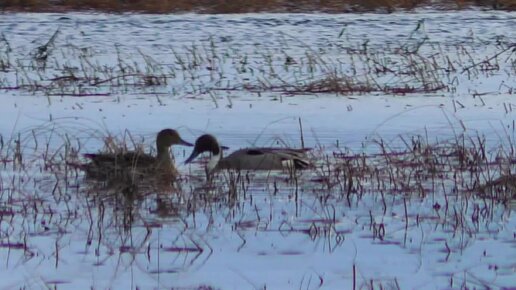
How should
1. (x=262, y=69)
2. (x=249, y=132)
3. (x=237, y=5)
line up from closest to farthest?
(x=249, y=132), (x=262, y=69), (x=237, y=5)

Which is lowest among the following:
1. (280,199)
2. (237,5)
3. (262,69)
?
(237,5)

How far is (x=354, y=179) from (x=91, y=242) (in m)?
2.44

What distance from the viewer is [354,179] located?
9352 mm

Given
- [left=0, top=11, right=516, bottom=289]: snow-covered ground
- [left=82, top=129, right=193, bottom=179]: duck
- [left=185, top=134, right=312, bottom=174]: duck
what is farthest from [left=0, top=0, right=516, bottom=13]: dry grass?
[left=82, top=129, right=193, bottom=179]: duck

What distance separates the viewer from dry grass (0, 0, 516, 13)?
26125 mm

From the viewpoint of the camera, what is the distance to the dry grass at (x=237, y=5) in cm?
2612

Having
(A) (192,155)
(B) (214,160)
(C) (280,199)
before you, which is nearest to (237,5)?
(A) (192,155)

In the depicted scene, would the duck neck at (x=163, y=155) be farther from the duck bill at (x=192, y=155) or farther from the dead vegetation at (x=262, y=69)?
the dead vegetation at (x=262, y=69)

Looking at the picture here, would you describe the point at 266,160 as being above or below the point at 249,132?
above

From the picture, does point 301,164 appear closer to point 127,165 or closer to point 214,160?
point 214,160

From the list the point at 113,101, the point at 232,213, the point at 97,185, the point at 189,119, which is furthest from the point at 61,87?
the point at 232,213

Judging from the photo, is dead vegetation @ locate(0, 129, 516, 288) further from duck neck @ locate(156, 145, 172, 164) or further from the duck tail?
duck neck @ locate(156, 145, 172, 164)

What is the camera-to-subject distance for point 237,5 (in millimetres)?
26609

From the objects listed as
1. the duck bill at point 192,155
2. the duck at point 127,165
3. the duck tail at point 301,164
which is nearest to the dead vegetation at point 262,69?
the duck bill at point 192,155
